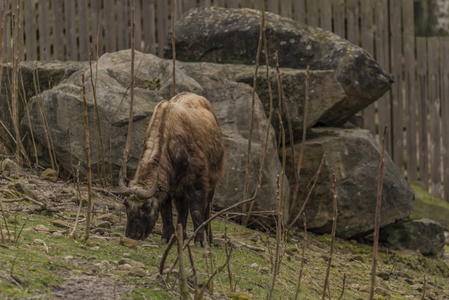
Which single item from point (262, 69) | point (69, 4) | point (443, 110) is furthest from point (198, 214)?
point (443, 110)

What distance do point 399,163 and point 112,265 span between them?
6.26m

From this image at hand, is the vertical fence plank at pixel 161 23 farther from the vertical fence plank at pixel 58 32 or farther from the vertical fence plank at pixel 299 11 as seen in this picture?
the vertical fence plank at pixel 299 11

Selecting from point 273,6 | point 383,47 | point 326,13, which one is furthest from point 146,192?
point 383,47

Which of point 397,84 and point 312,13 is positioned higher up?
point 312,13

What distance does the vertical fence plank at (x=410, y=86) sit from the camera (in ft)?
32.0

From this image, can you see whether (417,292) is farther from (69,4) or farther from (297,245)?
(69,4)

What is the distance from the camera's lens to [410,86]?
32.1 feet

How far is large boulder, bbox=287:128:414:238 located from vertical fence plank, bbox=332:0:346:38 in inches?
80.9

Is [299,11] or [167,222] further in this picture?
[299,11]

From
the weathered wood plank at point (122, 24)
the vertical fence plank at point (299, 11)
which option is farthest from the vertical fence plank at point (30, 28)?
A: the vertical fence plank at point (299, 11)

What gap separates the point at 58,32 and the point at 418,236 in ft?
16.8

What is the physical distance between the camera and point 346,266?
685 cm

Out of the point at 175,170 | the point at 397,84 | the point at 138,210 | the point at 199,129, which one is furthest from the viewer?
the point at 397,84

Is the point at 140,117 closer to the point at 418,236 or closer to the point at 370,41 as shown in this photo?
the point at 418,236
